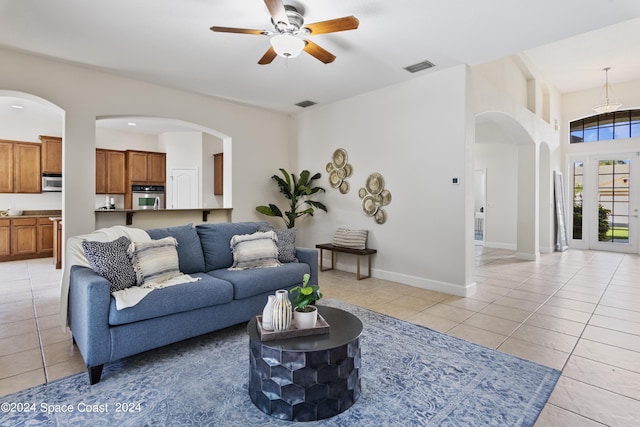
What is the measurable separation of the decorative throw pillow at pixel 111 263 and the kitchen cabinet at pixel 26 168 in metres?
6.26

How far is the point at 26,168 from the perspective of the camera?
6863 millimetres

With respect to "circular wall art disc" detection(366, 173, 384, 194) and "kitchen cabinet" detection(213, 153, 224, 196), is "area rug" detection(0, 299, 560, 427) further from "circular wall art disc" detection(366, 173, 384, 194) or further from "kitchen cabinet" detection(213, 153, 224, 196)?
"kitchen cabinet" detection(213, 153, 224, 196)

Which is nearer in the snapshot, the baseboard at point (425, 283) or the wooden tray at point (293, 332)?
the wooden tray at point (293, 332)

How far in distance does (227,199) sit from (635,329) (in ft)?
18.3

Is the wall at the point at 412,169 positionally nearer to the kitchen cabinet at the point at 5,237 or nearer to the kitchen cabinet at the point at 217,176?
the kitchen cabinet at the point at 217,176

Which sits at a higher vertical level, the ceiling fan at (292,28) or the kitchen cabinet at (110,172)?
the ceiling fan at (292,28)

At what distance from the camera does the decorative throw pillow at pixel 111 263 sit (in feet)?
8.08

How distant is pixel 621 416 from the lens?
183 centimetres

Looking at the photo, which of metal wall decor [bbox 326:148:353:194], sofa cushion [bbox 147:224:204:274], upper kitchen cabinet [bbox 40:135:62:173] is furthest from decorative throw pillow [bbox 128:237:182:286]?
upper kitchen cabinet [bbox 40:135:62:173]

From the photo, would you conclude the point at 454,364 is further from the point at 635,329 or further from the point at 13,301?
the point at 13,301

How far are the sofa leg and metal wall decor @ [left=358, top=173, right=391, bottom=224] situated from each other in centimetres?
393

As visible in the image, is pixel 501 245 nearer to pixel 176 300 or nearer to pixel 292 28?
pixel 292 28

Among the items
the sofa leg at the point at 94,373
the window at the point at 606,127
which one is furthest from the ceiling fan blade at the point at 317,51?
the window at the point at 606,127

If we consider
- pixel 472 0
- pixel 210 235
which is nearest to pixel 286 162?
pixel 210 235
